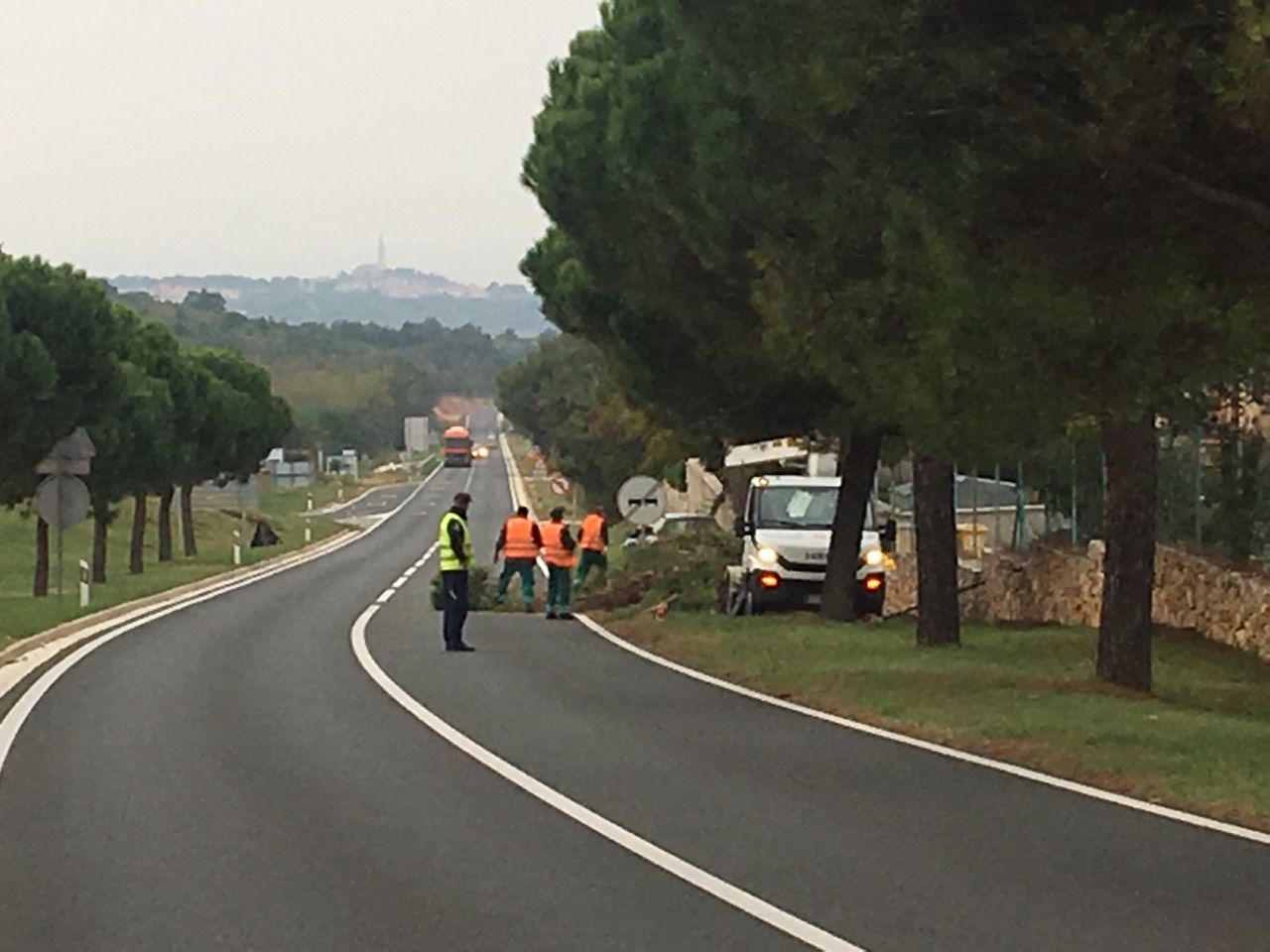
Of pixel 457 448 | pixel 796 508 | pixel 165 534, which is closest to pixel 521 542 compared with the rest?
pixel 796 508

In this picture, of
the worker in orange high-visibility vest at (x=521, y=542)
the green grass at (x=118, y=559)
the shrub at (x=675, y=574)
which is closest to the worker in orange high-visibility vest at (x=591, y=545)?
the shrub at (x=675, y=574)

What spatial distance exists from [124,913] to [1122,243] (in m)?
7.54

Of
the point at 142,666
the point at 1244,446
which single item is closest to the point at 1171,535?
the point at 1244,446

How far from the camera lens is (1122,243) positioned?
13555 millimetres

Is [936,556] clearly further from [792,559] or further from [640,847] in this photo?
[640,847]

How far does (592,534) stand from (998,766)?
21.3 m

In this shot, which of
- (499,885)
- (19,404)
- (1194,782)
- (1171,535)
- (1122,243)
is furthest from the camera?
(19,404)

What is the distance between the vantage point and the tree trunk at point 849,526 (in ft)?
91.4

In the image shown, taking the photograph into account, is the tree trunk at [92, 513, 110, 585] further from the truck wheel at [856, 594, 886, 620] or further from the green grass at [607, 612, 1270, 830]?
the green grass at [607, 612, 1270, 830]

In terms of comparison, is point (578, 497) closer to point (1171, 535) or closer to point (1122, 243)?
point (1171, 535)

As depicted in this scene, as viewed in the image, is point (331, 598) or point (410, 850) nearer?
point (410, 850)

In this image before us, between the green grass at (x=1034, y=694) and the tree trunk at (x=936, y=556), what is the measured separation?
1.26 ft

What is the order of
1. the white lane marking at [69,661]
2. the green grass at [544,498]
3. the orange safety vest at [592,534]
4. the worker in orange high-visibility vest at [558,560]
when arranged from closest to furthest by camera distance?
the white lane marking at [69,661], the worker in orange high-visibility vest at [558,560], the orange safety vest at [592,534], the green grass at [544,498]

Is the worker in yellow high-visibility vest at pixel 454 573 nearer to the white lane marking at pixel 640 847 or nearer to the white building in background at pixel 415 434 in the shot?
the white lane marking at pixel 640 847
